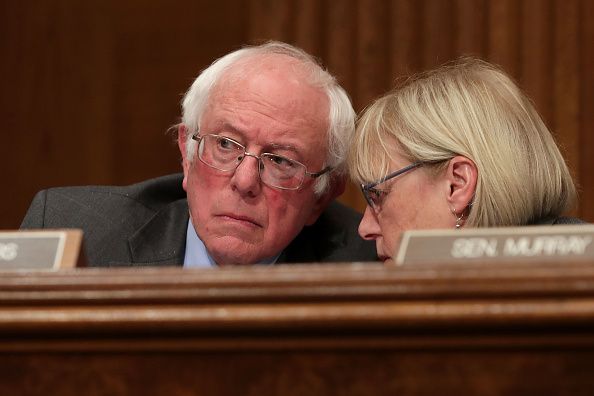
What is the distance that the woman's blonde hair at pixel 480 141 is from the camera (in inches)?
84.7

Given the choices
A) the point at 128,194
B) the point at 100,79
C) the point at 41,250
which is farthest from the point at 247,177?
the point at 100,79

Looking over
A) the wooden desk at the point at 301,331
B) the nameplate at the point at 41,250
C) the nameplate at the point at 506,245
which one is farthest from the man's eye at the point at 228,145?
the wooden desk at the point at 301,331

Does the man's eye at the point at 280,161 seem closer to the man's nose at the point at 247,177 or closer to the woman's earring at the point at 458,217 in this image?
the man's nose at the point at 247,177

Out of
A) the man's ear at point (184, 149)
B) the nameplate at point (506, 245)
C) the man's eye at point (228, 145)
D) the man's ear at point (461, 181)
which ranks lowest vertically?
the man's ear at point (184, 149)

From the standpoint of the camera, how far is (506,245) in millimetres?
1224

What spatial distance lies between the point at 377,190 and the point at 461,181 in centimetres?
19

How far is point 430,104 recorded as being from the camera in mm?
2258

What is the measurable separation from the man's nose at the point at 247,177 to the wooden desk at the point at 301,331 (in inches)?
51.7

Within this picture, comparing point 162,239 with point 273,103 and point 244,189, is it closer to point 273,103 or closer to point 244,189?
point 244,189

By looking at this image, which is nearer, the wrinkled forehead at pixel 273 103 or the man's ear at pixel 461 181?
the man's ear at pixel 461 181

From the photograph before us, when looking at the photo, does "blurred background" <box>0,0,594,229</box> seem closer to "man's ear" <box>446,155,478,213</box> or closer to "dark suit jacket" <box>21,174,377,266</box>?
"dark suit jacket" <box>21,174,377,266</box>

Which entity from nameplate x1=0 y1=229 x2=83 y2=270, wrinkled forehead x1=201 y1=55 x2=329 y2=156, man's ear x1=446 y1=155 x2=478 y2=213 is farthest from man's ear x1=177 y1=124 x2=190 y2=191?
nameplate x1=0 y1=229 x2=83 y2=270

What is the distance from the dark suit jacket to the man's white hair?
0.14m

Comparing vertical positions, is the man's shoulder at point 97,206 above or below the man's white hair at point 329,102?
below
